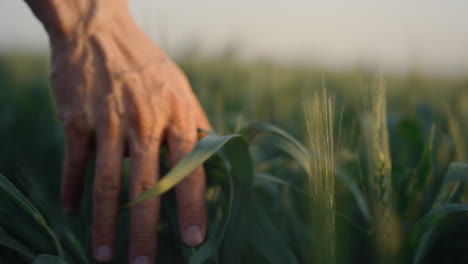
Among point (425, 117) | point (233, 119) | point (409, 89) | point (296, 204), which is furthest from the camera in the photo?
point (409, 89)

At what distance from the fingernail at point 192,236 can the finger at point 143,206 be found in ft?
0.19

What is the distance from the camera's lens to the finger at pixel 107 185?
0.68 metres

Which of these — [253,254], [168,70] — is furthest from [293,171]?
[168,70]

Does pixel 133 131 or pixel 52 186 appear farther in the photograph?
pixel 52 186

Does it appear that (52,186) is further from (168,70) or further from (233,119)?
(233,119)

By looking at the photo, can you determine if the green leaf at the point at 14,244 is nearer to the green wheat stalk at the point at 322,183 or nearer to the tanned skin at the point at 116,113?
the tanned skin at the point at 116,113

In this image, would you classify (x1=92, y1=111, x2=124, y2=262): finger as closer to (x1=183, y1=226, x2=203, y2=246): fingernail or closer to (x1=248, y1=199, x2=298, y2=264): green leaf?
(x1=183, y1=226, x2=203, y2=246): fingernail

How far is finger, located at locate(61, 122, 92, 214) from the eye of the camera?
747 mm

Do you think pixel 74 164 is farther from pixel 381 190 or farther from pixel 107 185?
pixel 381 190

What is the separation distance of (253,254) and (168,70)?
1.35ft

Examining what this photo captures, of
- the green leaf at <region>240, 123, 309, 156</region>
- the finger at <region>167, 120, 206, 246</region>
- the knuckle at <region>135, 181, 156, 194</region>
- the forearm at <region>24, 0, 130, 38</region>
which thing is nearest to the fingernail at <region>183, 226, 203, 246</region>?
the finger at <region>167, 120, 206, 246</region>

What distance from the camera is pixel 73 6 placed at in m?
0.77

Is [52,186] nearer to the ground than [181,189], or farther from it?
nearer to the ground

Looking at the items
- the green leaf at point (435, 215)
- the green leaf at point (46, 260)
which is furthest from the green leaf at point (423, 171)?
the green leaf at point (46, 260)
